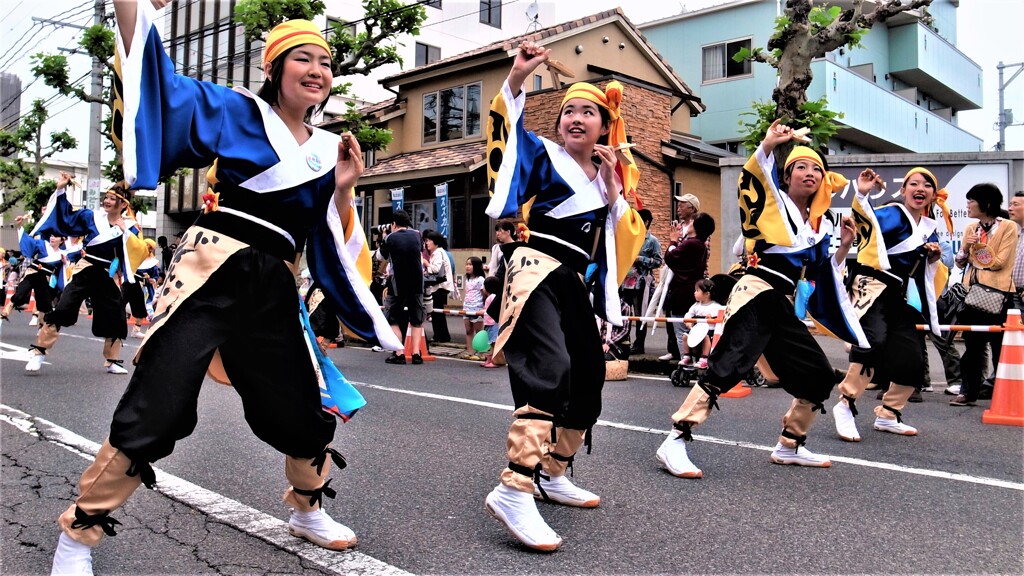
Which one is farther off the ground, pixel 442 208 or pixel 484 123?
pixel 484 123

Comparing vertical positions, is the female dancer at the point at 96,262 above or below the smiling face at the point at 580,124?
below

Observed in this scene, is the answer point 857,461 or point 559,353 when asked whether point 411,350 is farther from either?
point 559,353

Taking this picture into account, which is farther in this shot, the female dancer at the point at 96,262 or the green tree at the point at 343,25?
the green tree at the point at 343,25

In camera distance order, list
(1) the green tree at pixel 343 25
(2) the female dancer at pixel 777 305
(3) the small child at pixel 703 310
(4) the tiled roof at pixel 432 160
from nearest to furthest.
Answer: (2) the female dancer at pixel 777 305, (3) the small child at pixel 703 310, (1) the green tree at pixel 343 25, (4) the tiled roof at pixel 432 160

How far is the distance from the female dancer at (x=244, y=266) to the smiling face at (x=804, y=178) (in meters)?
2.74

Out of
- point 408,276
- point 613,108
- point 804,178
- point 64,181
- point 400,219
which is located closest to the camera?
point 613,108

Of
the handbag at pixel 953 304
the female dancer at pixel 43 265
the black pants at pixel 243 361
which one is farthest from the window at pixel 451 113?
the black pants at pixel 243 361

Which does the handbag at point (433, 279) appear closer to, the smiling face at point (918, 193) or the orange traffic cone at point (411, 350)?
the orange traffic cone at point (411, 350)

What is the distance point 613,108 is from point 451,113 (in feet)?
61.5

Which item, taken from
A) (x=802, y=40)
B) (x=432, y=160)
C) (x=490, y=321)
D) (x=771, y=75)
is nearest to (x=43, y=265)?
(x=490, y=321)

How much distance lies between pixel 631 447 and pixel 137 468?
3307 mm

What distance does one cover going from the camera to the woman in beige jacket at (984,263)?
7320mm

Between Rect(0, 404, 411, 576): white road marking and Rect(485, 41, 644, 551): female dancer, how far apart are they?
59cm

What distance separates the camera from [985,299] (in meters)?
7.61
